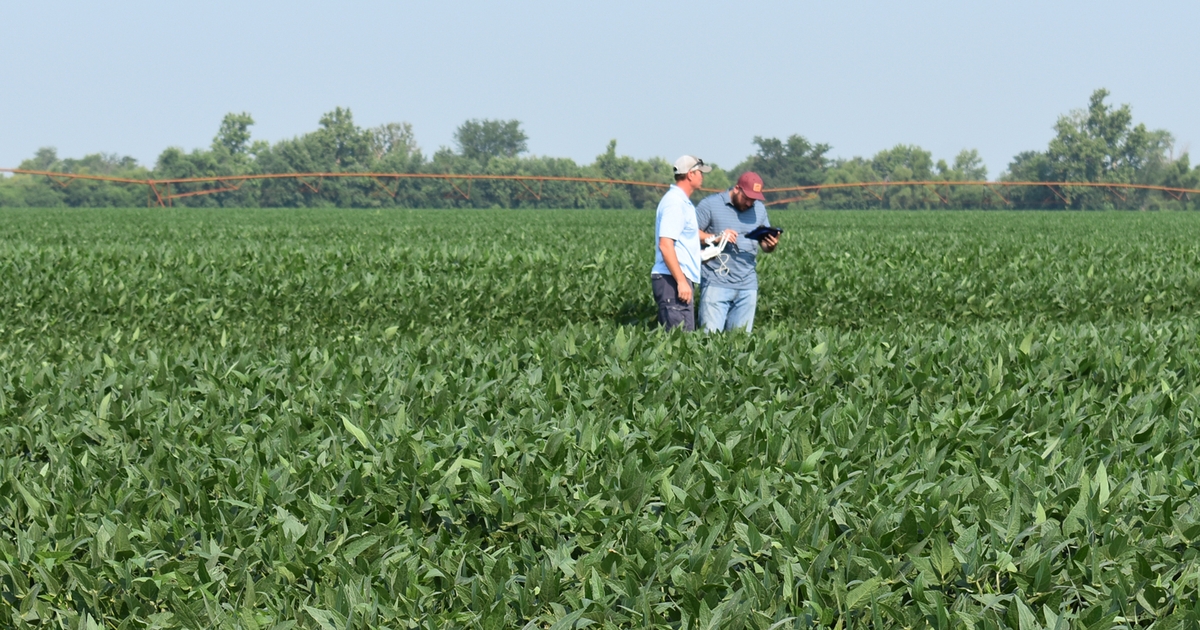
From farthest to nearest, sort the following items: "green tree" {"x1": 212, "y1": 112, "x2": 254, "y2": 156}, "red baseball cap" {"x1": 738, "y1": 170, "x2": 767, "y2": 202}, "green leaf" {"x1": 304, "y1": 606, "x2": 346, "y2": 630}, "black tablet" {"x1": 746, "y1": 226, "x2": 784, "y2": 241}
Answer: "green tree" {"x1": 212, "y1": 112, "x2": 254, "y2": 156} < "black tablet" {"x1": 746, "y1": 226, "x2": 784, "y2": 241} < "red baseball cap" {"x1": 738, "y1": 170, "x2": 767, "y2": 202} < "green leaf" {"x1": 304, "y1": 606, "x2": 346, "y2": 630}

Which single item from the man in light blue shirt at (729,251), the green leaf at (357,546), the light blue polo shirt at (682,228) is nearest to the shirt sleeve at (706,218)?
the man in light blue shirt at (729,251)

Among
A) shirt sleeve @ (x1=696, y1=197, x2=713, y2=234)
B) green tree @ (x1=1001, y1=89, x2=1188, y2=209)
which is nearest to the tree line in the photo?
green tree @ (x1=1001, y1=89, x2=1188, y2=209)

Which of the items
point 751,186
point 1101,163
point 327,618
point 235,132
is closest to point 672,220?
point 751,186

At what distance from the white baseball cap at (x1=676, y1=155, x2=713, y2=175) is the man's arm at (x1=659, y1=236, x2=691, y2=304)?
520mm

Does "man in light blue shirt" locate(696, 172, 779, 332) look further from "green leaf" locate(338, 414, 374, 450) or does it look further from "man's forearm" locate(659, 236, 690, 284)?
"green leaf" locate(338, 414, 374, 450)

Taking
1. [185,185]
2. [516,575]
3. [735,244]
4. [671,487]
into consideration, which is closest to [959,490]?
[671,487]

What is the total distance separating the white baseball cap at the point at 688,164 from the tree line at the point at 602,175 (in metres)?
61.6

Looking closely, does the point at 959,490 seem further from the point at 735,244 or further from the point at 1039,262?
the point at 1039,262

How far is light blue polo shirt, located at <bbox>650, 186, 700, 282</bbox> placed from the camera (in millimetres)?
7664

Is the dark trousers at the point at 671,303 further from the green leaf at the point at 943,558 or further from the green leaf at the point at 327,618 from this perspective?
the green leaf at the point at 327,618

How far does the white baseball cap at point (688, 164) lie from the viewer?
7.65 metres

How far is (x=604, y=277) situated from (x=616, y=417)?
29.0 ft

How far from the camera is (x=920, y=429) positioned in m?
4.05

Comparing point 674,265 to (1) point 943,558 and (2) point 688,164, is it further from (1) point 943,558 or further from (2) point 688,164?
(1) point 943,558
